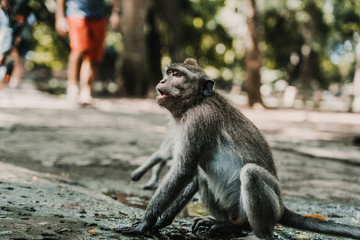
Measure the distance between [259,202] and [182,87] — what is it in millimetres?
924

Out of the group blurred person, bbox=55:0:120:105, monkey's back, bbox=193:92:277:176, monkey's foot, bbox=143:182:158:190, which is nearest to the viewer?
monkey's back, bbox=193:92:277:176

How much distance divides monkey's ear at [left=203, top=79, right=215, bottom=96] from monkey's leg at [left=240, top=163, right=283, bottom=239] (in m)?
0.64

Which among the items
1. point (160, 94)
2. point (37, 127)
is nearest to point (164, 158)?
point (160, 94)

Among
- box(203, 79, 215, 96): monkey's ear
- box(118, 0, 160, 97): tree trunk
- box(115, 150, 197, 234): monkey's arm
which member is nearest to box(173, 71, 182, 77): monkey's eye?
box(203, 79, 215, 96): monkey's ear

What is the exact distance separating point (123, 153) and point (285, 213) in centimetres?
320

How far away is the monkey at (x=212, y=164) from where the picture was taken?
2.94 m

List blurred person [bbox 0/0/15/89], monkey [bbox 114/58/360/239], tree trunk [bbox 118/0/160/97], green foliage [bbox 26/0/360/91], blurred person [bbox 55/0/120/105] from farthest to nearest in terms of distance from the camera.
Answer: green foliage [bbox 26/0/360/91] → tree trunk [bbox 118/0/160/97] → blurred person [bbox 55/0/120/105] → blurred person [bbox 0/0/15/89] → monkey [bbox 114/58/360/239]

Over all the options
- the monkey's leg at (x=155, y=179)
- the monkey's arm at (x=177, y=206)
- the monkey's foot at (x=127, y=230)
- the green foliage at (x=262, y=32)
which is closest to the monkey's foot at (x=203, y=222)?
the monkey's arm at (x=177, y=206)

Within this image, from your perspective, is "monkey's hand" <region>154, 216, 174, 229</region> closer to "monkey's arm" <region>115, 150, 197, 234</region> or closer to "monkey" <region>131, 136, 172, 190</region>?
"monkey's arm" <region>115, 150, 197, 234</region>

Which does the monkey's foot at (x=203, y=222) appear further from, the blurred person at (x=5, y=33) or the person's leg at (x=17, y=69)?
the person's leg at (x=17, y=69)

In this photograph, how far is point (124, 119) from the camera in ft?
29.3

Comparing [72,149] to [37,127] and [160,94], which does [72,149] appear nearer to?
[37,127]

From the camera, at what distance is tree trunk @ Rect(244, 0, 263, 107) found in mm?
12789

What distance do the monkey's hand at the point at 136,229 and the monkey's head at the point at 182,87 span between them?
2.58ft
